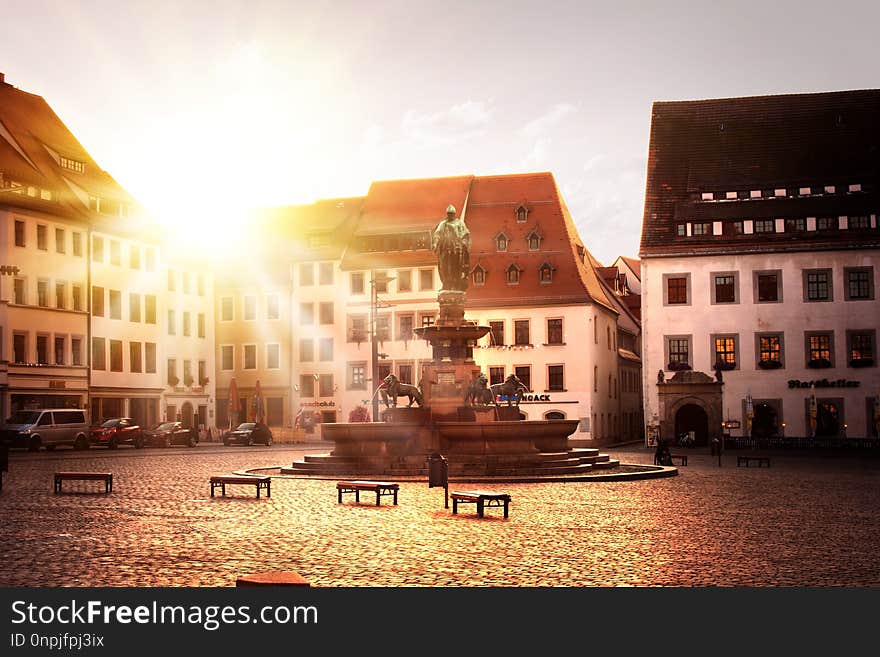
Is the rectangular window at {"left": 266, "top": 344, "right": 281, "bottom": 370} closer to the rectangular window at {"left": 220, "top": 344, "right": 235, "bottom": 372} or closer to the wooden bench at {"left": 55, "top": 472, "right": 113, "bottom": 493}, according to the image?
the rectangular window at {"left": 220, "top": 344, "right": 235, "bottom": 372}

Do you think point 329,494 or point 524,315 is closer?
point 329,494

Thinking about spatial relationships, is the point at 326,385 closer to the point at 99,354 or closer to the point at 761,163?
the point at 99,354

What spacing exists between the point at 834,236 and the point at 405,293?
84.0 ft

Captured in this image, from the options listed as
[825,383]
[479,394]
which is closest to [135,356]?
[825,383]

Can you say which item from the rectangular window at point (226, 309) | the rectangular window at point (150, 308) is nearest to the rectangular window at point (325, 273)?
the rectangular window at point (226, 309)

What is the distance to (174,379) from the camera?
7075 cm

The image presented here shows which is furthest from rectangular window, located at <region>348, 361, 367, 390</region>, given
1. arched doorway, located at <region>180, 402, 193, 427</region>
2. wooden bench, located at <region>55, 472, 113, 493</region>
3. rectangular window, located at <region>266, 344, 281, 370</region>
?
wooden bench, located at <region>55, 472, 113, 493</region>

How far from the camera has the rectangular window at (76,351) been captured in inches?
2422

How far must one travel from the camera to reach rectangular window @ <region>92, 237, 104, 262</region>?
2500 inches

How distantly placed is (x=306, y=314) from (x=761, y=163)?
29309 millimetres

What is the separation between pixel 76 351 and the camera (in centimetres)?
6216

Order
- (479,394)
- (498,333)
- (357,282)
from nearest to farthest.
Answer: (479,394)
(498,333)
(357,282)

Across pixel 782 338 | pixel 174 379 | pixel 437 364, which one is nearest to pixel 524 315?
pixel 782 338

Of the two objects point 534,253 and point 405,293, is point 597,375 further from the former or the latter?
point 405,293
